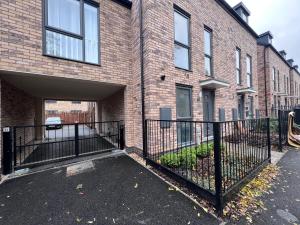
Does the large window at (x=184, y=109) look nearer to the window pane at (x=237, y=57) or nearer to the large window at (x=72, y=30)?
the large window at (x=72, y=30)

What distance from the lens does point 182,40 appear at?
20.6 ft

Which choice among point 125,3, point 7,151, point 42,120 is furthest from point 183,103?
point 42,120

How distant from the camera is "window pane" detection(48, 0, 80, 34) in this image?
4555mm

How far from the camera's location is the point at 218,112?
7.56 m

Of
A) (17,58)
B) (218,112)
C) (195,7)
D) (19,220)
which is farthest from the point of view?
(218,112)

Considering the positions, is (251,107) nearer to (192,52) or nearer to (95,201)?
(192,52)

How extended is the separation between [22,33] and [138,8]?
11.8 feet

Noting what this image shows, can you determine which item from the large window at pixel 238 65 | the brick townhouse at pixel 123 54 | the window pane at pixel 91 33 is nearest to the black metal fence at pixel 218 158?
the brick townhouse at pixel 123 54

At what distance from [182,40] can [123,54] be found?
247cm

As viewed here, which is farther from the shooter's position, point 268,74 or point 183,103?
point 268,74

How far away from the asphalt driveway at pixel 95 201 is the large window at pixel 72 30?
340cm

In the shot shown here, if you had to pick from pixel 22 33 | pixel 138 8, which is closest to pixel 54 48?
pixel 22 33

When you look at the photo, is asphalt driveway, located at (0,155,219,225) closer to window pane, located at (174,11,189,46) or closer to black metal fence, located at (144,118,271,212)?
black metal fence, located at (144,118,271,212)

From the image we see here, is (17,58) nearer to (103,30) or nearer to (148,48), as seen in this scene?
(103,30)
